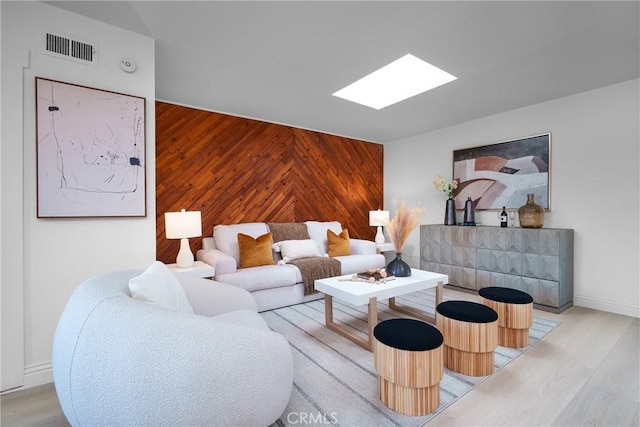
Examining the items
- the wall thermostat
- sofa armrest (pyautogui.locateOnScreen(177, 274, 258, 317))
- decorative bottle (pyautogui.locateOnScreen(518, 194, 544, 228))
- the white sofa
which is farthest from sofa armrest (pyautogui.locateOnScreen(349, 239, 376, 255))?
the wall thermostat

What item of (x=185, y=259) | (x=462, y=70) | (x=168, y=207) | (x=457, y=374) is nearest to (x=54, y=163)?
(x=185, y=259)

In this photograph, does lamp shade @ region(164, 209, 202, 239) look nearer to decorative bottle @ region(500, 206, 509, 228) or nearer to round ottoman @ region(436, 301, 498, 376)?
round ottoman @ region(436, 301, 498, 376)

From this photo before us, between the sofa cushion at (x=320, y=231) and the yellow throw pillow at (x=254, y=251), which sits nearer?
the yellow throw pillow at (x=254, y=251)

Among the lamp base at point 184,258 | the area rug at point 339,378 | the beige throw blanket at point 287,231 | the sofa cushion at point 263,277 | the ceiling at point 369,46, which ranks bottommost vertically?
the area rug at point 339,378

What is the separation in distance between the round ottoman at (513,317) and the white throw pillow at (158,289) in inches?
90.3

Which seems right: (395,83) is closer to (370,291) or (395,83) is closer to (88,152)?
(370,291)

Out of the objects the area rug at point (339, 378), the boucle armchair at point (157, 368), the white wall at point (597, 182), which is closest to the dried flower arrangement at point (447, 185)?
the white wall at point (597, 182)

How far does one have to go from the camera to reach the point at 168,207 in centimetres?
338

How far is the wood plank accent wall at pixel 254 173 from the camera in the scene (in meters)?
3.39

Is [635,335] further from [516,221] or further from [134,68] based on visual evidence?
[134,68]

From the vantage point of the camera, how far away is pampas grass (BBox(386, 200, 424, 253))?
2.59m

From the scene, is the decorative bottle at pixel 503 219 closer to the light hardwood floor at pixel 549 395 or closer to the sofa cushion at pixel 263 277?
the light hardwood floor at pixel 549 395

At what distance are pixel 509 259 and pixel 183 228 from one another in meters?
3.65

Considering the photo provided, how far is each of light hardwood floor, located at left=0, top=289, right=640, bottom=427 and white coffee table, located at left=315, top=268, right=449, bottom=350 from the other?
785 millimetres
